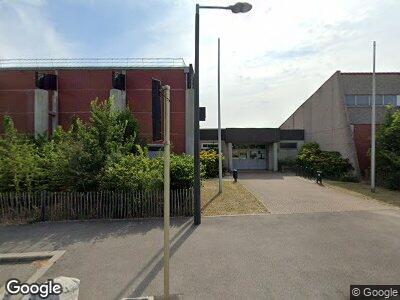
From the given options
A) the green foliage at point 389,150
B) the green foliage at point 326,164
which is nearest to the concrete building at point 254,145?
the green foliage at point 326,164

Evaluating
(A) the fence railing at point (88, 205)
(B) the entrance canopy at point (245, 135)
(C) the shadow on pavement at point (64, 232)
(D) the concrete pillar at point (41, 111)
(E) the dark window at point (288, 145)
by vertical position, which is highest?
(D) the concrete pillar at point (41, 111)

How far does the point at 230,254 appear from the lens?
21.3ft

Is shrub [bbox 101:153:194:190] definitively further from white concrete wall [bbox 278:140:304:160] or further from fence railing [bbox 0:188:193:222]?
white concrete wall [bbox 278:140:304:160]

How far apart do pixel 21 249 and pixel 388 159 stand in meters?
18.9

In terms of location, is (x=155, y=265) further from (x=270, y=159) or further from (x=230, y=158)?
(x=270, y=159)

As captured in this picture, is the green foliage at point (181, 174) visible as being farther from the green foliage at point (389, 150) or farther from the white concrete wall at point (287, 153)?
the white concrete wall at point (287, 153)

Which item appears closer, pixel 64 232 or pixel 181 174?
pixel 64 232

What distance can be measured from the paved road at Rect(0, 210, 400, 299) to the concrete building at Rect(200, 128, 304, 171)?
55.3 ft

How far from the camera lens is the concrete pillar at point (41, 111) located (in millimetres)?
21922

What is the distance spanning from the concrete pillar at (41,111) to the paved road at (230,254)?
15.3 metres

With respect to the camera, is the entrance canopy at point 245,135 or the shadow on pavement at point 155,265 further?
the entrance canopy at point 245,135

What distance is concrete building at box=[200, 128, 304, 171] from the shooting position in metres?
26.4

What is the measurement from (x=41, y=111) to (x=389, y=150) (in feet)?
79.8

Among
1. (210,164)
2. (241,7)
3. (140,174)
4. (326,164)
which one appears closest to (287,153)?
(326,164)
